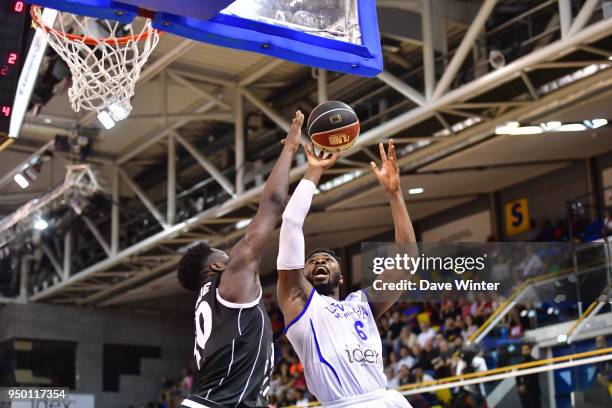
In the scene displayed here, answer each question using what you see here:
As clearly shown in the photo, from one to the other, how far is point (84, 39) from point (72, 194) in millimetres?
10269

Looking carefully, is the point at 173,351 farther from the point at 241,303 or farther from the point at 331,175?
the point at 241,303

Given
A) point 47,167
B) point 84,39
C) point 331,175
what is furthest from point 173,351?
point 84,39

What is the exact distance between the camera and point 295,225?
5336mm

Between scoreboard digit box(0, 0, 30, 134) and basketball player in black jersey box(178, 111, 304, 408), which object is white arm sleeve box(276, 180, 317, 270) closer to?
basketball player in black jersey box(178, 111, 304, 408)

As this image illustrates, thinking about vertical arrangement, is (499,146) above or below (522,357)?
above

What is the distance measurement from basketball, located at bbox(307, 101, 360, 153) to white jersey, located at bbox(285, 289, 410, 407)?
0.94 m

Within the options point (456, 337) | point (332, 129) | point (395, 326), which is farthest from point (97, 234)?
point (332, 129)

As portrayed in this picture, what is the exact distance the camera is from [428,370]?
595 inches

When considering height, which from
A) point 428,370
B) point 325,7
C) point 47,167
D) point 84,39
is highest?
point 47,167

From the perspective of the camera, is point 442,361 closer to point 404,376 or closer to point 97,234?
point 404,376

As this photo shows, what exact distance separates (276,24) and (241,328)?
242 centimetres

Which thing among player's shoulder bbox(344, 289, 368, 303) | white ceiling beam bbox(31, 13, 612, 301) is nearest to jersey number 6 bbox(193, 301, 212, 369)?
player's shoulder bbox(344, 289, 368, 303)

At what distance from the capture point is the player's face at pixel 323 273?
6.12m

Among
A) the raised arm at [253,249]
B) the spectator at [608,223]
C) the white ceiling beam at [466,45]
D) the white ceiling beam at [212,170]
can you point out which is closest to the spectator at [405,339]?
the spectator at [608,223]
